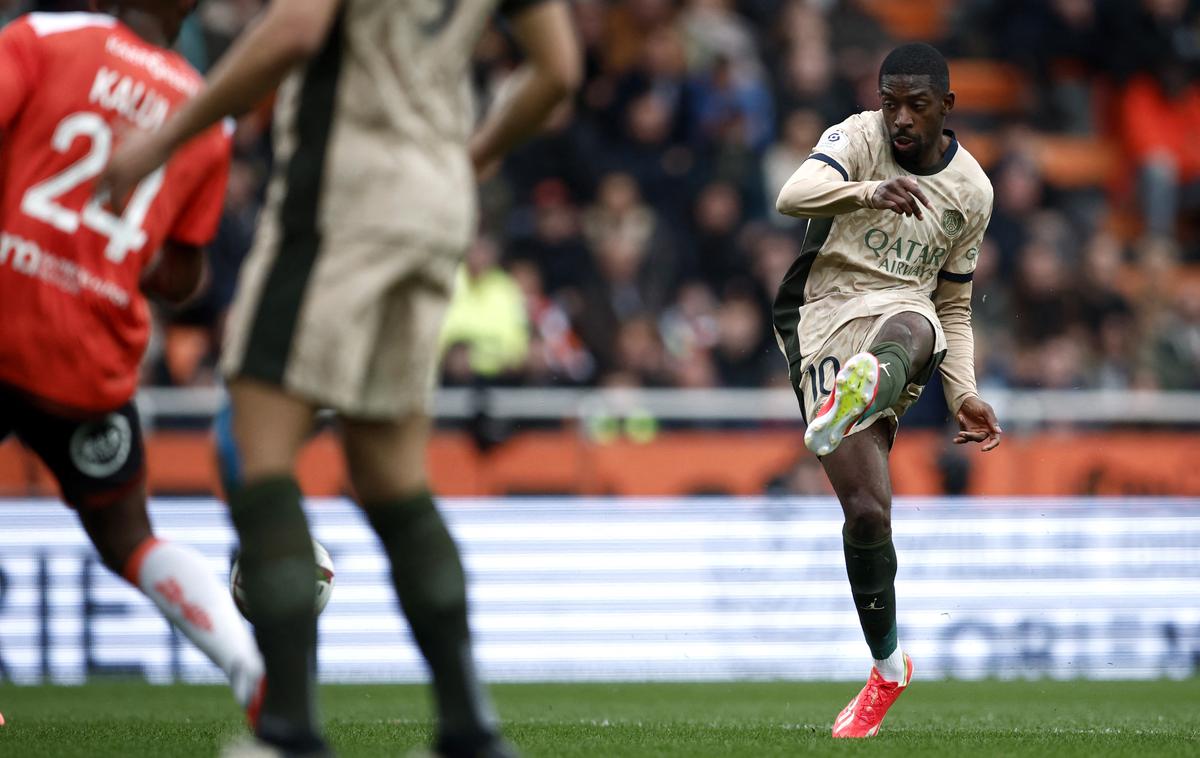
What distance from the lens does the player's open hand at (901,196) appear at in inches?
220

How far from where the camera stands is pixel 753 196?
14.1 meters

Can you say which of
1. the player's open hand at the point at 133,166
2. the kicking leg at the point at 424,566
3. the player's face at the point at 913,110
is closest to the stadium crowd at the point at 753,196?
the player's face at the point at 913,110

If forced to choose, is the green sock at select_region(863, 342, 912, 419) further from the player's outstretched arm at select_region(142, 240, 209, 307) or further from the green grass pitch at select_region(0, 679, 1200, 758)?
the player's outstretched arm at select_region(142, 240, 209, 307)

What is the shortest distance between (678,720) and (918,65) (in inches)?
107

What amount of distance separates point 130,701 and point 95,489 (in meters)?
3.44

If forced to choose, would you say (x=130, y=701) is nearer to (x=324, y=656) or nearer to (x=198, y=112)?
(x=324, y=656)

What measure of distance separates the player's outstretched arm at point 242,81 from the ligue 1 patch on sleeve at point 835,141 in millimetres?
2936

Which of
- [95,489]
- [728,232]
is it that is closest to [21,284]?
[95,489]

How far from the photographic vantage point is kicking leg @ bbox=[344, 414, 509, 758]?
3.81 m

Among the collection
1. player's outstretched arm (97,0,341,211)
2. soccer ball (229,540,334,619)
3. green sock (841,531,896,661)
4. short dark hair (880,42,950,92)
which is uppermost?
player's outstretched arm (97,0,341,211)

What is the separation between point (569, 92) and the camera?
159 inches

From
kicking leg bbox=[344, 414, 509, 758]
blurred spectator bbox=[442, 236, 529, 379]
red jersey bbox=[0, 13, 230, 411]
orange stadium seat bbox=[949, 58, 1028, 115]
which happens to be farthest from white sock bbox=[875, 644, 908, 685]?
orange stadium seat bbox=[949, 58, 1028, 115]

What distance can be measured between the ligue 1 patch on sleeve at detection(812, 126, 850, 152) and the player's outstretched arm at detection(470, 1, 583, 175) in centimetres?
229

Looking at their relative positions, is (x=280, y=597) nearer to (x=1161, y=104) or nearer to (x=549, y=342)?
(x=549, y=342)
